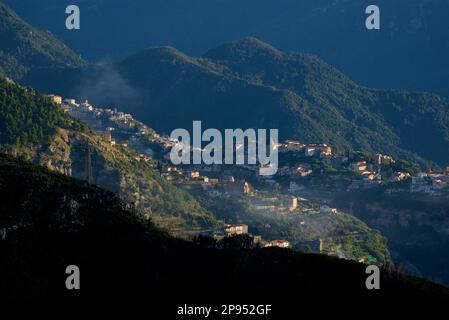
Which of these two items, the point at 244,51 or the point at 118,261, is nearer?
the point at 118,261

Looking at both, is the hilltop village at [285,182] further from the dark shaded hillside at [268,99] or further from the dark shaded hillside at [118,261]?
the dark shaded hillside at [118,261]

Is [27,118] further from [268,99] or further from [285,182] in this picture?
[268,99]

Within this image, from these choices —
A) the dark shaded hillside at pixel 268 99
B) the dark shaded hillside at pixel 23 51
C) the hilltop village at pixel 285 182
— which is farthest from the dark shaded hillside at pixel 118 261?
the dark shaded hillside at pixel 23 51

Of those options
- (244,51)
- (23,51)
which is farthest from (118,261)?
(244,51)

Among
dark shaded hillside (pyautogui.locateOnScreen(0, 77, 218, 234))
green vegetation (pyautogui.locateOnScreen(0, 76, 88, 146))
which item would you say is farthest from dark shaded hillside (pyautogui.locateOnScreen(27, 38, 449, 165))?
green vegetation (pyautogui.locateOnScreen(0, 76, 88, 146))

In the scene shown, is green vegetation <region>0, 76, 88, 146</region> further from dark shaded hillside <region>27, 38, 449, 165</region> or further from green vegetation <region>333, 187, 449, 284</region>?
dark shaded hillside <region>27, 38, 449, 165</region>

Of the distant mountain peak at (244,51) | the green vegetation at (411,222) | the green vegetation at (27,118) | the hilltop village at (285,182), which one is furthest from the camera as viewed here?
the distant mountain peak at (244,51)
